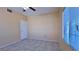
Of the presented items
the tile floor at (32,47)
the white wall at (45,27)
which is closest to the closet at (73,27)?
the tile floor at (32,47)

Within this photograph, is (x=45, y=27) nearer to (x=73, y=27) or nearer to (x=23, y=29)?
(x=23, y=29)

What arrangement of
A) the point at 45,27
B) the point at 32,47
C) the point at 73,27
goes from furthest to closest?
the point at 45,27, the point at 32,47, the point at 73,27

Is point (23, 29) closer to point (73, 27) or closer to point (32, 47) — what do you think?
point (32, 47)

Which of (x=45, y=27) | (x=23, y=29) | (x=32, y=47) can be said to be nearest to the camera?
(x=32, y=47)

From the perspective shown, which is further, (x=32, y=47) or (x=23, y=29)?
(x=23, y=29)

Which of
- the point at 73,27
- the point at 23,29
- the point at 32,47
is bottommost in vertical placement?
the point at 32,47

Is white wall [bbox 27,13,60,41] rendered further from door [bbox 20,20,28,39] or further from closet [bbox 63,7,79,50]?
closet [bbox 63,7,79,50]

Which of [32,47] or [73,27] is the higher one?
[73,27]

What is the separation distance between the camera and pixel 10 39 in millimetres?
5348

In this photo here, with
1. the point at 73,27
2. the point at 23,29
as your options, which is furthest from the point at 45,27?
the point at 73,27

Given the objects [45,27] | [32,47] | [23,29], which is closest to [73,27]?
[32,47]
